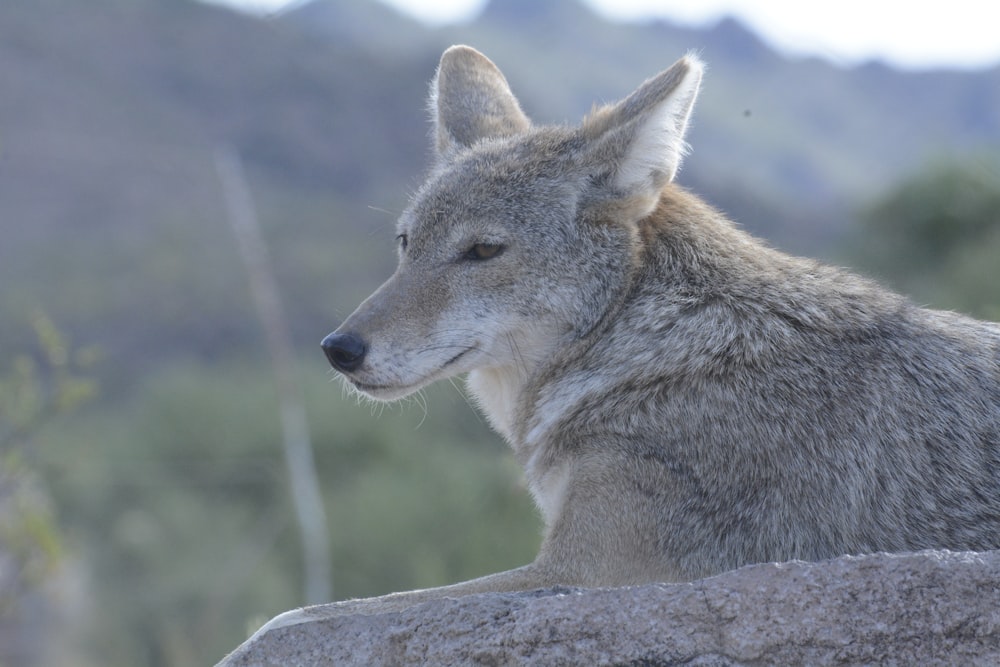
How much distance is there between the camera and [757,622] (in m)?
3.63

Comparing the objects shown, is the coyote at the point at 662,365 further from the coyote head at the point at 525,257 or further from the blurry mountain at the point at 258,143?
the blurry mountain at the point at 258,143

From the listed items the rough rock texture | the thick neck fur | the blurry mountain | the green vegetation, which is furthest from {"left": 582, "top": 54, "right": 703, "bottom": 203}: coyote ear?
the blurry mountain

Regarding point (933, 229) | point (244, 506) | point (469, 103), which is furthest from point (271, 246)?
point (469, 103)

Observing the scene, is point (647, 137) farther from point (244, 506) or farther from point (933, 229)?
point (244, 506)

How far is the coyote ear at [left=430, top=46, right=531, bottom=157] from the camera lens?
22.2ft

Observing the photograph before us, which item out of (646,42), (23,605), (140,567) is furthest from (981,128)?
(23,605)

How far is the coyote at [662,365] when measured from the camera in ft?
14.8

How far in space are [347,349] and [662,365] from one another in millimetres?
1343

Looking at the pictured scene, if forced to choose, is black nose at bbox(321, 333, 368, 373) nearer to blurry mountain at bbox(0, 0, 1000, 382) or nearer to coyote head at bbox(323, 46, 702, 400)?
coyote head at bbox(323, 46, 702, 400)

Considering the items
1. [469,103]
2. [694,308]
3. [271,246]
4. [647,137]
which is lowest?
[694,308]

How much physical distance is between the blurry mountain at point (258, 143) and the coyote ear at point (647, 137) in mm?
29534

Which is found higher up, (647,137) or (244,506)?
(647,137)

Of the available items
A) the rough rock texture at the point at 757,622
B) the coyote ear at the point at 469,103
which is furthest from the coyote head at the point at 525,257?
the rough rock texture at the point at 757,622

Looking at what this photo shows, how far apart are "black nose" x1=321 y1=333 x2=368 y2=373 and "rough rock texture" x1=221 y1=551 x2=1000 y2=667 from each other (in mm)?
1690
